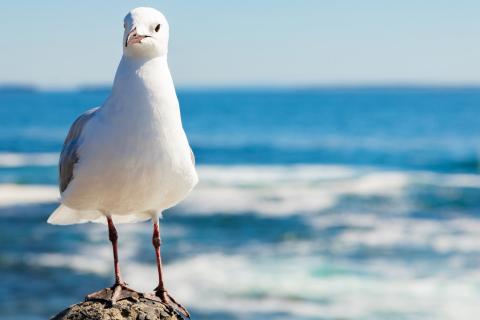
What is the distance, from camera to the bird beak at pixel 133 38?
12.1 ft

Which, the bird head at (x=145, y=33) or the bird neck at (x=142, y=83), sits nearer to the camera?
the bird head at (x=145, y=33)

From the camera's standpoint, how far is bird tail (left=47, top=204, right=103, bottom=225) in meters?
4.64

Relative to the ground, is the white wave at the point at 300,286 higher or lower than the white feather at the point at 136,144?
higher

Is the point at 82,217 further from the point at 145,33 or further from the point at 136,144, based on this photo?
the point at 145,33

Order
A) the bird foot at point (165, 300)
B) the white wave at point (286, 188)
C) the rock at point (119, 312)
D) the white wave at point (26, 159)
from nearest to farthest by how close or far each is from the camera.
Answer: the rock at point (119, 312), the bird foot at point (165, 300), the white wave at point (286, 188), the white wave at point (26, 159)

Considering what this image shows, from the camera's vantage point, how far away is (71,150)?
4.23 m

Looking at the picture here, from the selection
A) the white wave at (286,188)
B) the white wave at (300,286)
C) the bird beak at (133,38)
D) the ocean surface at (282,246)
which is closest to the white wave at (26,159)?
the ocean surface at (282,246)

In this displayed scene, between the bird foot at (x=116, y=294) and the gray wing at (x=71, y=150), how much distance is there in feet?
1.92

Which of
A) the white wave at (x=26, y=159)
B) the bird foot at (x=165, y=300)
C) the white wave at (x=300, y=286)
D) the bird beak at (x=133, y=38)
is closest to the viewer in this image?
the bird beak at (x=133, y=38)

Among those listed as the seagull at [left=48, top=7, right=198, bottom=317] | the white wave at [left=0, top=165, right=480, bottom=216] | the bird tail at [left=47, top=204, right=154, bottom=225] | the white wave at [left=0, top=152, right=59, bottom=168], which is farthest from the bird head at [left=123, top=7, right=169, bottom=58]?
the white wave at [left=0, top=152, right=59, bottom=168]

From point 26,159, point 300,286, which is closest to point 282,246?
point 300,286

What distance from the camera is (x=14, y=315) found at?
1296cm

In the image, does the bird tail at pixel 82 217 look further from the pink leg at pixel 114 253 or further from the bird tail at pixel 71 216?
the pink leg at pixel 114 253

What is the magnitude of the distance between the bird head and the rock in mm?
1290
